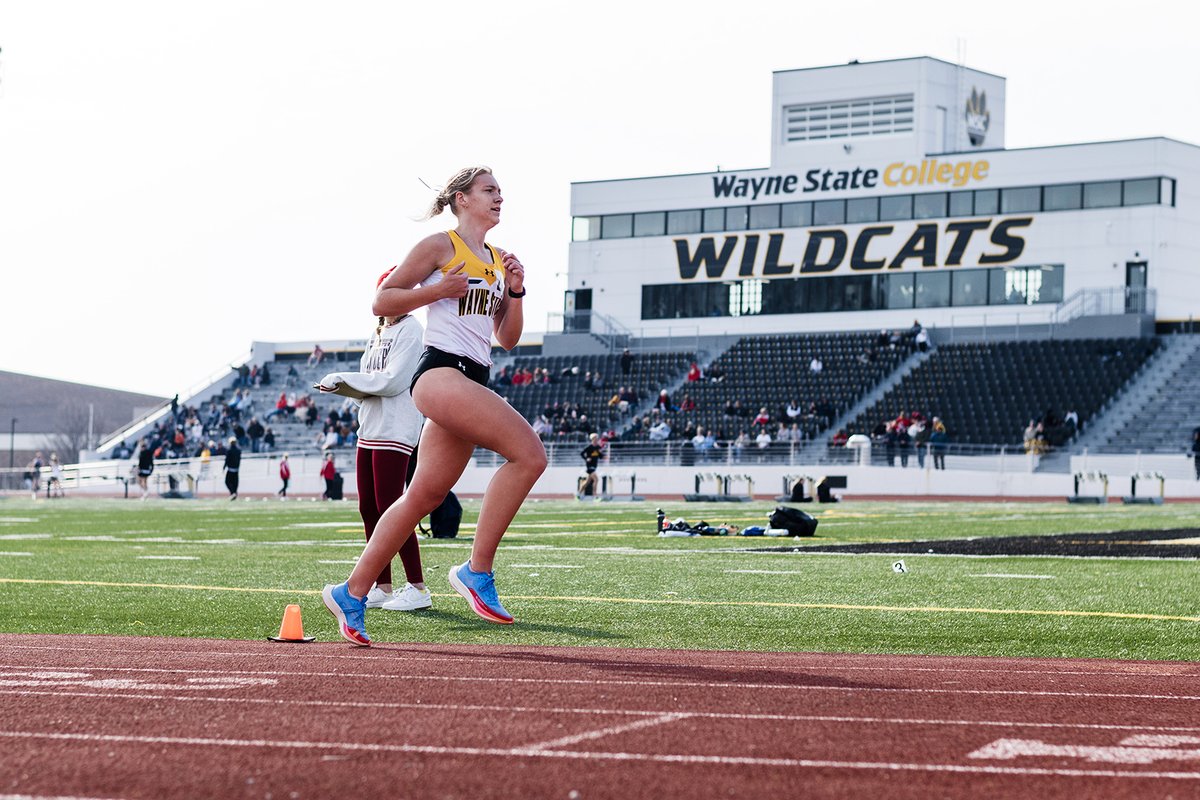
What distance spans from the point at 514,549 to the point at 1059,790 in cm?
1205

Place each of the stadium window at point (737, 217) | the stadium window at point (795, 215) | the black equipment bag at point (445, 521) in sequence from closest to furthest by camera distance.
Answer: the black equipment bag at point (445, 521) → the stadium window at point (795, 215) → the stadium window at point (737, 217)

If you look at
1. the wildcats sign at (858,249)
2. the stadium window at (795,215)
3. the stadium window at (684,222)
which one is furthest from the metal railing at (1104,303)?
the stadium window at (684,222)

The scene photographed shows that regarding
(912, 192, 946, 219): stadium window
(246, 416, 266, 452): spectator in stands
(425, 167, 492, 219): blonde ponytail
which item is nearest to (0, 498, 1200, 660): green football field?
(425, 167, 492, 219): blonde ponytail

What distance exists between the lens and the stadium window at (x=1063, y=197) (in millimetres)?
55688

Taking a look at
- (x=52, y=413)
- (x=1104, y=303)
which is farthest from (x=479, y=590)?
(x=52, y=413)

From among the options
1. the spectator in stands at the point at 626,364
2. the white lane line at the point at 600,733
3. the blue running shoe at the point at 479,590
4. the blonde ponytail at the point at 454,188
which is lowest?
the white lane line at the point at 600,733

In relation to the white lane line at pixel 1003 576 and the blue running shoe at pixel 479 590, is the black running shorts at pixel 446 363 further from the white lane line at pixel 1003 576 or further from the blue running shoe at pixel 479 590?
the white lane line at pixel 1003 576

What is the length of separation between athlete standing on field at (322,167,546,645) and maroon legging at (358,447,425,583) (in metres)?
1.45

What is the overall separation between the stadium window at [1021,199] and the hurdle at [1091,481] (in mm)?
17229

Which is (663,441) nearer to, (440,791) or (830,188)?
(830,188)

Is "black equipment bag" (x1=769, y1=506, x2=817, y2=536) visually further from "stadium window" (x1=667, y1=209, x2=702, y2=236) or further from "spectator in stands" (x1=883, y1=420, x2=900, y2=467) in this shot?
"stadium window" (x1=667, y1=209, x2=702, y2=236)

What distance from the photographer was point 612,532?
68.1 feet

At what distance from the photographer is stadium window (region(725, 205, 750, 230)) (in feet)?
205

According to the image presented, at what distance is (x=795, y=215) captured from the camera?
201 ft
